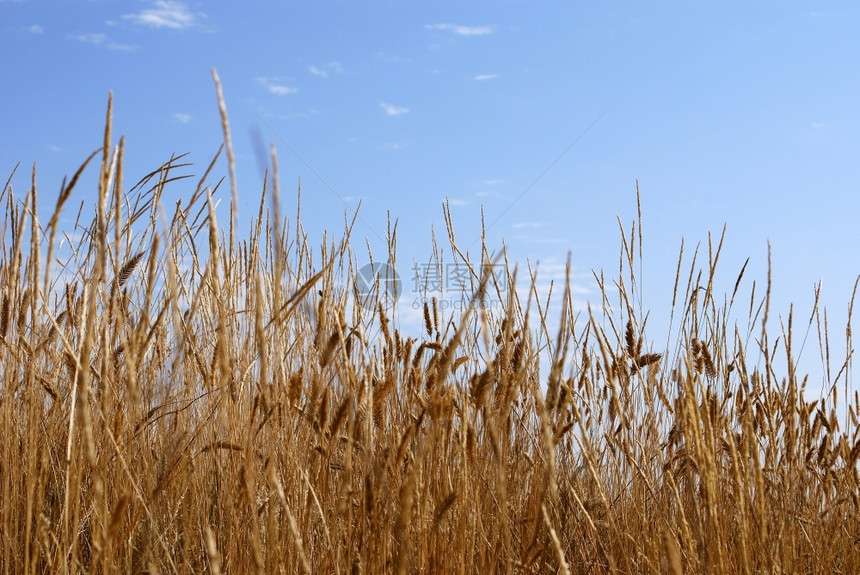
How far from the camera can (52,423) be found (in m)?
1.55

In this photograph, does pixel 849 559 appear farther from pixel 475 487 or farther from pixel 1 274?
pixel 1 274

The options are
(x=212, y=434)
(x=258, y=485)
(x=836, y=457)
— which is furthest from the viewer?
(x=836, y=457)

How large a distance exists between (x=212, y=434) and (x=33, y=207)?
78 cm

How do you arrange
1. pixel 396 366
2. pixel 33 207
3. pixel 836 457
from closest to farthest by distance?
pixel 33 207, pixel 396 366, pixel 836 457

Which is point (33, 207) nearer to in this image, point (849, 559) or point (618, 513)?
point (618, 513)

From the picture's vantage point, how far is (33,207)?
112cm

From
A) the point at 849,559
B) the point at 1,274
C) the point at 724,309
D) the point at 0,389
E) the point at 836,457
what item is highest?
the point at 1,274

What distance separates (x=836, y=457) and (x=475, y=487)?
132 centimetres

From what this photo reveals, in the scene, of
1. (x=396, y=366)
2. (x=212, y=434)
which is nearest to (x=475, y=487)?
(x=396, y=366)

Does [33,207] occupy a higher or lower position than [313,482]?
higher

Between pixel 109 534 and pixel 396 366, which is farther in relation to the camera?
pixel 396 366

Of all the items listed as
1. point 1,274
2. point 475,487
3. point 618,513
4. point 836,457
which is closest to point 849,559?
point 836,457

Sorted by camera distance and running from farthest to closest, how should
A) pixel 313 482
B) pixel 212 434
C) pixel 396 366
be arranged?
pixel 212 434, pixel 396 366, pixel 313 482

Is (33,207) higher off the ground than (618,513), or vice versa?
(33,207)
